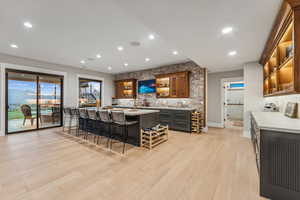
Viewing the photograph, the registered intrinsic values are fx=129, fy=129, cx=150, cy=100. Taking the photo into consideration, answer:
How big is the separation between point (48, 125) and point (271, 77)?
8.25 metres

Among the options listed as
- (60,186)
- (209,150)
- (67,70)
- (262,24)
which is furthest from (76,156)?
(67,70)

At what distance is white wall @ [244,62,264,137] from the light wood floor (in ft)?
5.05

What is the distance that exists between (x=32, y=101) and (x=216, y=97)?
8012 mm

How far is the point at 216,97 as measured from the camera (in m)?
6.00

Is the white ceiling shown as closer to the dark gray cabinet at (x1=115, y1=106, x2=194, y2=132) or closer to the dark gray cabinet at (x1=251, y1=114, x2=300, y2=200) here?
the dark gray cabinet at (x1=251, y1=114, x2=300, y2=200)

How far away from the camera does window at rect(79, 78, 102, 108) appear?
684 centimetres

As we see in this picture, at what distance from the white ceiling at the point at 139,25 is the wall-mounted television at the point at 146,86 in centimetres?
260

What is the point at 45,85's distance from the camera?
224 inches

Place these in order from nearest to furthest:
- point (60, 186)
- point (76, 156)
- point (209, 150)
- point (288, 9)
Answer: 1. point (288, 9)
2. point (60, 186)
3. point (76, 156)
4. point (209, 150)

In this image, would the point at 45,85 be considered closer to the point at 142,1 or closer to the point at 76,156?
the point at 76,156

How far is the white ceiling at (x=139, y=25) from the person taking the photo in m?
1.83

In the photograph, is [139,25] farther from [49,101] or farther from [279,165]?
[49,101]

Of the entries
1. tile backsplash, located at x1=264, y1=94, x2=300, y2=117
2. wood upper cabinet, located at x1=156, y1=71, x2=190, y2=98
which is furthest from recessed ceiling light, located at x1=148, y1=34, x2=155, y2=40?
tile backsplash, located at x1=264, y1=94, x2=300, y2=117

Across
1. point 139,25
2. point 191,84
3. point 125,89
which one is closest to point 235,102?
point 191,84
